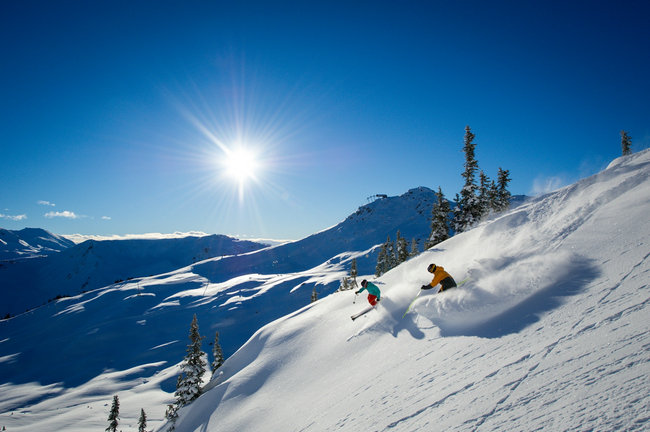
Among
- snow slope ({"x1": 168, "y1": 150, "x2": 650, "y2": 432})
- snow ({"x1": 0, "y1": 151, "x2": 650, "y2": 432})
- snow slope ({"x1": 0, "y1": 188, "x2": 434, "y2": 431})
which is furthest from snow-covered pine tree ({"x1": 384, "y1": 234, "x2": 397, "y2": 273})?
snow slope ({"x1": 0, "y1": 188, "x2": 434, "y2": 431})

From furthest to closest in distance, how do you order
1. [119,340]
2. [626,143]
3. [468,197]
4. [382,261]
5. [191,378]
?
1. [119,340]
2. [382,261]
3. [626,143]
4. [468,197]
5. [191,378]

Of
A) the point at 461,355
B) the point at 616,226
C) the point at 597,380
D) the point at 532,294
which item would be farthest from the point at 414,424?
the point at 616,226

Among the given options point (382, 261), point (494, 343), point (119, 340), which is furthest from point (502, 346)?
point (119, 340)

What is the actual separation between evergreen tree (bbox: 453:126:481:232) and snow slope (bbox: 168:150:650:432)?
65.9ft

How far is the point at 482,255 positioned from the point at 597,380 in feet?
29.5

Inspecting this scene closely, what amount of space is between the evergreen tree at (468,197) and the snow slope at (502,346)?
20.1 metres

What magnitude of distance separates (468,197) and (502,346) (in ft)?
105

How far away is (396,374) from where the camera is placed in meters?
7.43

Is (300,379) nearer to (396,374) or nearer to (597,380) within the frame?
(396,374)

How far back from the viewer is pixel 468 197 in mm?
34188

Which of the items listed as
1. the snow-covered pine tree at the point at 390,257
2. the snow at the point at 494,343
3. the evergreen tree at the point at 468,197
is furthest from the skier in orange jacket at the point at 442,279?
the snow-covered pine tree at the point at 390,257

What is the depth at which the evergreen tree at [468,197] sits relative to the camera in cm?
3378

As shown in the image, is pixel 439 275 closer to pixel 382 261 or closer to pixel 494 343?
pixel 494 343

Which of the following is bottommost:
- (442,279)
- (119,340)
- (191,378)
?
(191,378)
